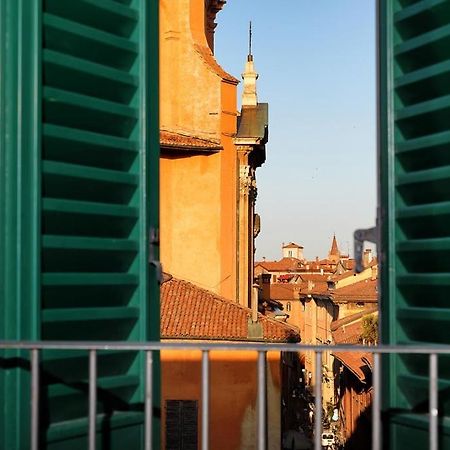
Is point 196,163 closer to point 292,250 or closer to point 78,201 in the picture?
point 78,201

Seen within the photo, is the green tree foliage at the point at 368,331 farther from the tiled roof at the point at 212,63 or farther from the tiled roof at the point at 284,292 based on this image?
the tiled roof at the point at 284,292

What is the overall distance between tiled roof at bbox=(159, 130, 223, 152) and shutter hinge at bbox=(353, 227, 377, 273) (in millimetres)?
20946

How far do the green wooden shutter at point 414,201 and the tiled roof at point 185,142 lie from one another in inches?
823

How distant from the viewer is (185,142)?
23.6 metres

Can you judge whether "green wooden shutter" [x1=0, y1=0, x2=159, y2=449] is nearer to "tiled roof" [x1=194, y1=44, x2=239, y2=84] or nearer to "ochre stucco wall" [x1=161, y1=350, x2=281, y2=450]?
"ochre stucco wall" [x1=161, y1=350, x2=281, y2=450]

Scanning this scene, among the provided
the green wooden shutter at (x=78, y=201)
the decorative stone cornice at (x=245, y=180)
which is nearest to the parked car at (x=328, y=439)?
the decorative stone cornice at (x=245, y=180)

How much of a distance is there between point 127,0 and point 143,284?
870mm

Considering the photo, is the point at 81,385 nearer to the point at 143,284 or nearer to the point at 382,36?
the point at 143,284

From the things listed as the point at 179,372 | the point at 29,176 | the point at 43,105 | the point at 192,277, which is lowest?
the point at 179,372

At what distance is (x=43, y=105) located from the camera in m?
2.37

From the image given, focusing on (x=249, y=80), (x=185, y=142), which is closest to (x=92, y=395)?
(x=185, y=142)

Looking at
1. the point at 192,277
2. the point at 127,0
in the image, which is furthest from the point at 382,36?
the point at 192,277

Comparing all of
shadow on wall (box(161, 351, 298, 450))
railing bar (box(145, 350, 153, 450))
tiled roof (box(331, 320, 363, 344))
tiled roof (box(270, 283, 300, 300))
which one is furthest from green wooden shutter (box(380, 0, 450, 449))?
tiled roof (box(270, 283, 300, 300))

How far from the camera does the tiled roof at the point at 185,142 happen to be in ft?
77.0
